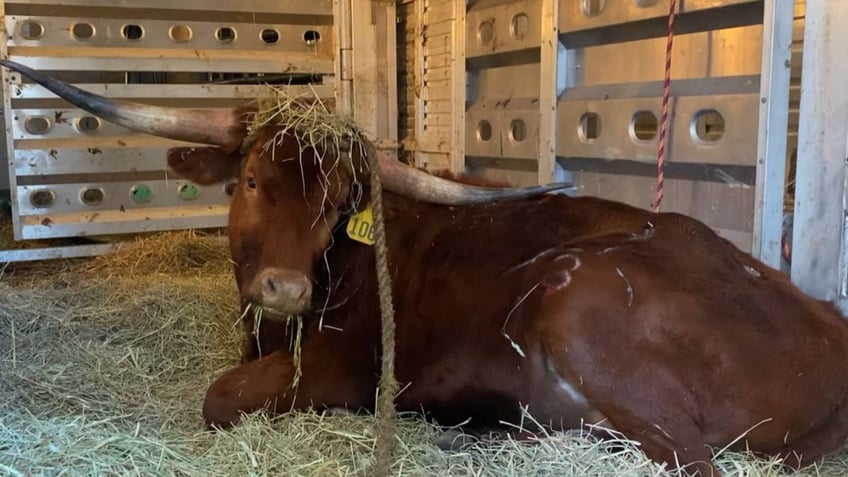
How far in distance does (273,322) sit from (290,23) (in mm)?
3492

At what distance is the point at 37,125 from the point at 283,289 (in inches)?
147

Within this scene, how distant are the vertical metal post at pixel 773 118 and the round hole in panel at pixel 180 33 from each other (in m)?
4.21

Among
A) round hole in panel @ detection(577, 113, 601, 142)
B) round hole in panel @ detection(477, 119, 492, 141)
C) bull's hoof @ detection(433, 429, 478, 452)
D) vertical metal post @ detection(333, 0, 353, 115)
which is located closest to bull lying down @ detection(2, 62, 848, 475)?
bull's hoof @ detection(433, 429, 478, 452)

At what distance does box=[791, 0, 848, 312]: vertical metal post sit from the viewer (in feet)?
11.0

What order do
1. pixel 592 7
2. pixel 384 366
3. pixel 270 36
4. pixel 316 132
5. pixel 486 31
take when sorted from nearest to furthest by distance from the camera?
pixel 384 366, pixel 316 132, pixel 592 7, pixel 486 31, pixel 270 36

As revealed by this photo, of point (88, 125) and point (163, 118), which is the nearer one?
point (163, 118)

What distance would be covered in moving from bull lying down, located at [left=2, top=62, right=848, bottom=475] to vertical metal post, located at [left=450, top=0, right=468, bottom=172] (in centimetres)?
220

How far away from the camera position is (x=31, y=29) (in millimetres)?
5832

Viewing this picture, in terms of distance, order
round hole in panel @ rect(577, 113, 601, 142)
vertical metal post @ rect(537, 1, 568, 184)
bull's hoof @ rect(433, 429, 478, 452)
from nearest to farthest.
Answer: bull's hoof @ rect(433, 429, 478, 452) → round hole in panel @ rect(577, 113, 601, 142) → vertical metal post @ rect(537, 1, 568, 184)

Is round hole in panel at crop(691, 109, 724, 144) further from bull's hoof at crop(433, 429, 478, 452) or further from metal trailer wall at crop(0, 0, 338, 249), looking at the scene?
metal trailer wall at crop(0, 0, 338, 249)

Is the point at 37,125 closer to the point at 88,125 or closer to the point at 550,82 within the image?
the point at 88,125

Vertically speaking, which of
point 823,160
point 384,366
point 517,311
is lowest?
point 384,366

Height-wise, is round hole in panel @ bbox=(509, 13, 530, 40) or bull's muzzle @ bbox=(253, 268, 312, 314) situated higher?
round hole in panel @ bbox=(509, 13, 530, 40)

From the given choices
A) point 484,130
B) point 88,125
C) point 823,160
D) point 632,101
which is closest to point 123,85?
point 88,125
